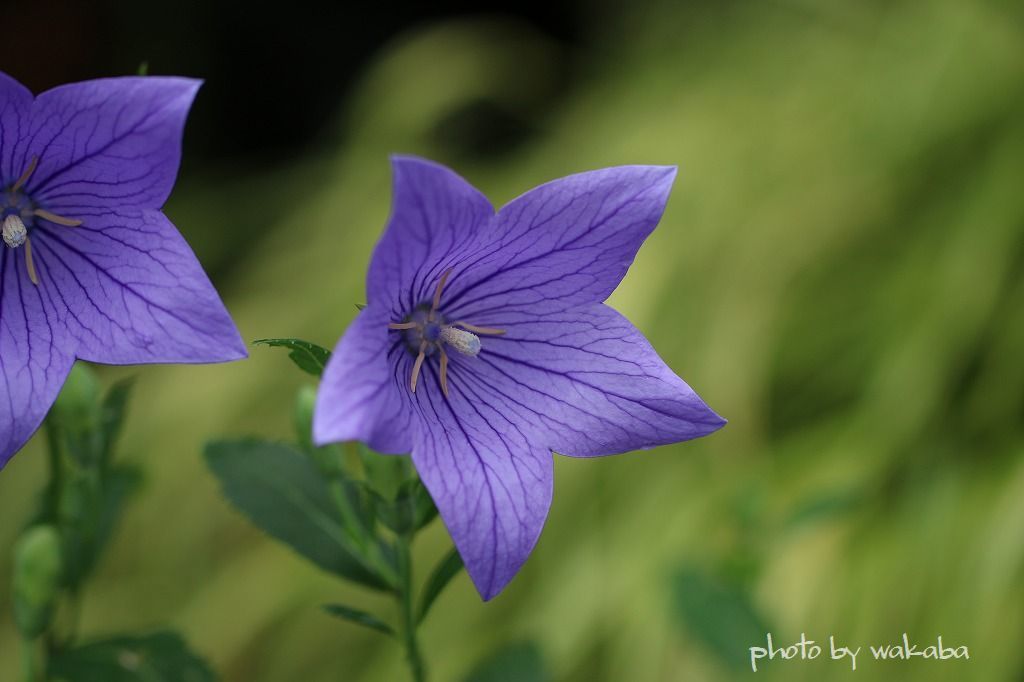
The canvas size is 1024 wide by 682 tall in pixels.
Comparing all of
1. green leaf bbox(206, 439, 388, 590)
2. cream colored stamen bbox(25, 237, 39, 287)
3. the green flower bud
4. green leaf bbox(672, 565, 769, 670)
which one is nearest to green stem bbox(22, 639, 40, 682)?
the green flower bud

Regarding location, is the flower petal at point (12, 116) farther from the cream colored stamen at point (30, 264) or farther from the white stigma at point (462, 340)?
the white stigma at point (462, 340)

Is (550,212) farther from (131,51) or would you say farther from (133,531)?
(131,51)

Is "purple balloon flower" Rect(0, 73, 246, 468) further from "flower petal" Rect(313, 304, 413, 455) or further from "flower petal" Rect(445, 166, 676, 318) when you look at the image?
"flower petal" Rect(445, 166, 676, 318)

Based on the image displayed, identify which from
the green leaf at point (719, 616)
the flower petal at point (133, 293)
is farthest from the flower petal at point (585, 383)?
the green leaf at point (719, 616)

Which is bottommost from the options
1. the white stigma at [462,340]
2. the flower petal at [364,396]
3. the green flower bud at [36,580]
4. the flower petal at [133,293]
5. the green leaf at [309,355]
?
the green flower bud at [36,580]

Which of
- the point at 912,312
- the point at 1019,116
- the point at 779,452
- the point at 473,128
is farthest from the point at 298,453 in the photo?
the point at 473,128

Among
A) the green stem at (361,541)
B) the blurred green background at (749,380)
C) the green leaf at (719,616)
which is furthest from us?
the blurred green background at (749,380)

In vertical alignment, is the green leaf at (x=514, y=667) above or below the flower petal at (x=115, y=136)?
below

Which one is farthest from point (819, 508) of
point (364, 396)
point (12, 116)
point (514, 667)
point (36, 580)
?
point (12, 116)

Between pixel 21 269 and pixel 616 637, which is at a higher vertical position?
pixel 21 269
